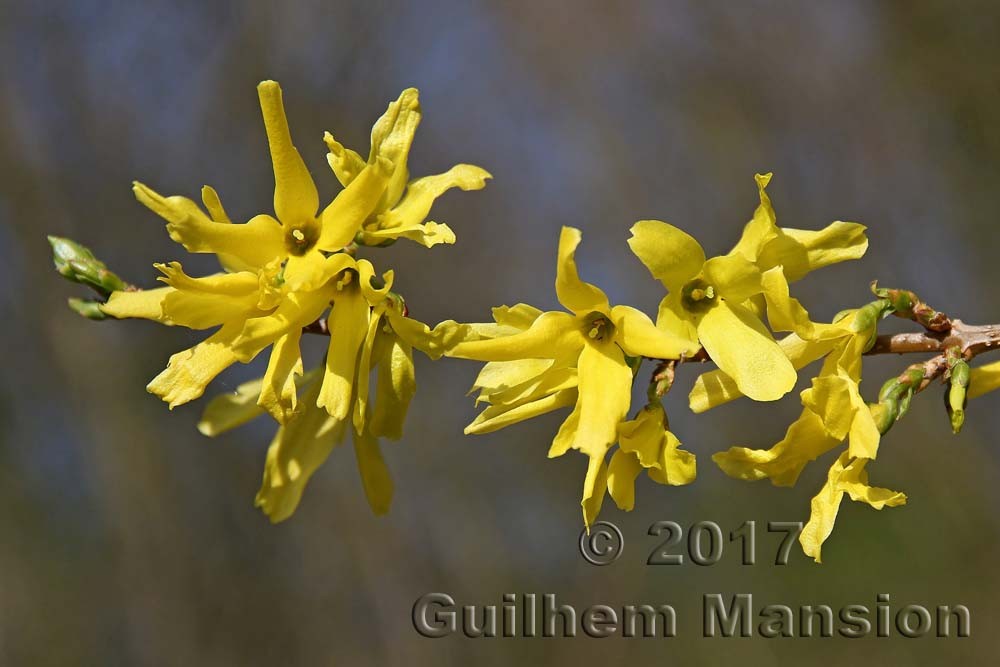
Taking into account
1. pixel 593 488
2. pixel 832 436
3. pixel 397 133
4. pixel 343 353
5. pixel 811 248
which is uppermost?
pixel 397 133

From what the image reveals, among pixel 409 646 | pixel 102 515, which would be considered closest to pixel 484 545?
pixel 409 646

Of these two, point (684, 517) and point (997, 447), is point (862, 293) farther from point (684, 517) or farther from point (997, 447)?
point (684, 517)

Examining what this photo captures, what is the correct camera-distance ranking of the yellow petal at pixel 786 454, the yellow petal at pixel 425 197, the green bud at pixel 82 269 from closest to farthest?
the yellow petal at pixel 786 454 < the yellow petal at pixel 425 197 < the green bud at pixel 82 269

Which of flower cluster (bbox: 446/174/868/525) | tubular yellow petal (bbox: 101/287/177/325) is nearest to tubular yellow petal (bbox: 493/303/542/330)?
flower cluster (bbox: 446/174/868/525)

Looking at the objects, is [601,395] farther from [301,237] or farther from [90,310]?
[90,310]

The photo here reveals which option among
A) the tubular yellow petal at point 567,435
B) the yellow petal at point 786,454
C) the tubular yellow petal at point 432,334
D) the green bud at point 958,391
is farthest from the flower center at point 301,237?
the green bud at point 958,391

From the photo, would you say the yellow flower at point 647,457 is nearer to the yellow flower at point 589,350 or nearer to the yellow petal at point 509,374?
Result: the yellow flower at point 589,350

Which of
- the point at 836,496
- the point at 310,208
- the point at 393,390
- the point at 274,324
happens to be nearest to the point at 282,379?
the point at 274,324

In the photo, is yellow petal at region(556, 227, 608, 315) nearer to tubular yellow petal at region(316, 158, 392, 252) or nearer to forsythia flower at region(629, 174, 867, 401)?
forsythia flower at region(629, 174, 867, 401)
